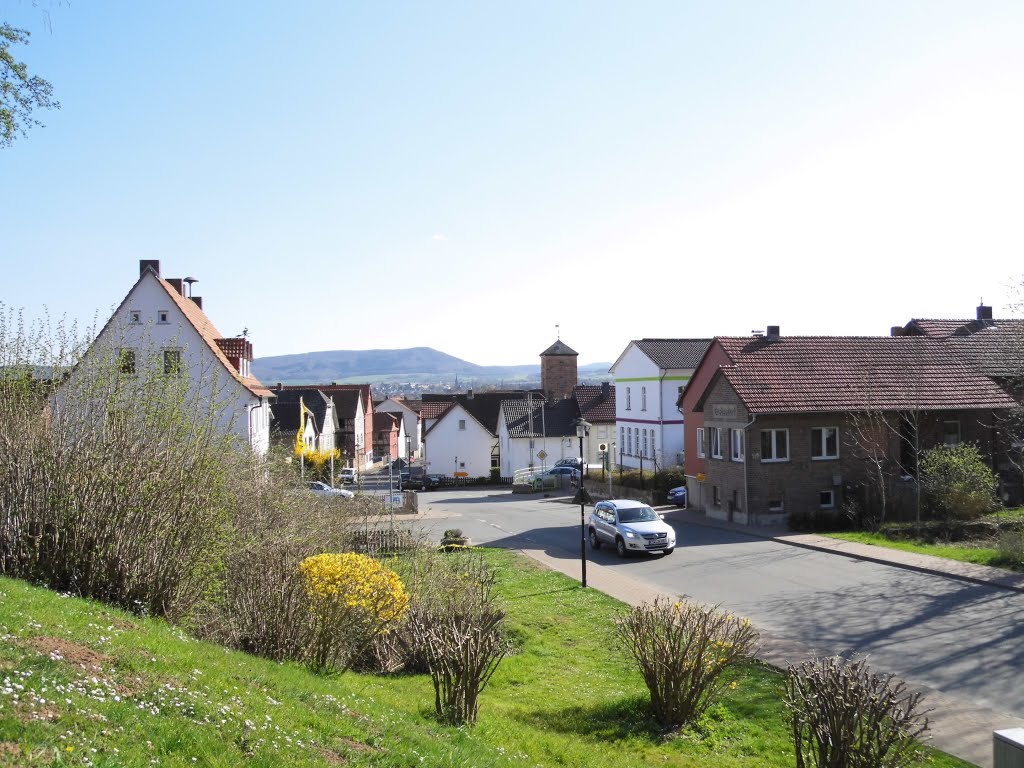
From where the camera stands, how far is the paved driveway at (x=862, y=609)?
11398 mm

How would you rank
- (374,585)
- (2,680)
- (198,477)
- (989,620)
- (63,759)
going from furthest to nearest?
(989,620), (198,477), (374,585), (2,680), (63,759)

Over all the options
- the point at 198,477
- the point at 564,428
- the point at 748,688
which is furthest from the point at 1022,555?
the point at 564,428

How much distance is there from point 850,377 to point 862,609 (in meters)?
16.7

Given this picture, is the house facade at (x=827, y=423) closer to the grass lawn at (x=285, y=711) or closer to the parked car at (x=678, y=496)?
the parked car at (x=678, y=496)

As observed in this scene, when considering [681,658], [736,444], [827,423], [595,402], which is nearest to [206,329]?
[736,444]

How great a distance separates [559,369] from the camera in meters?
74.6

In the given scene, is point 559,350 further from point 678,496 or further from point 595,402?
point 678,496

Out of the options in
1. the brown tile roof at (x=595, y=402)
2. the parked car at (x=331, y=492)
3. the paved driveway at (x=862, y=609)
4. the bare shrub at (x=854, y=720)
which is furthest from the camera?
the brown tile roof at (x=595, y=402)

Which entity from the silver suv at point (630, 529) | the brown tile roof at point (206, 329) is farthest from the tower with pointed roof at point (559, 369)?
the silver suv at point (630, 529)

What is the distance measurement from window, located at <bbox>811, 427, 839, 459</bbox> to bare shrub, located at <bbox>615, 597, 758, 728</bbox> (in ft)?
69.3

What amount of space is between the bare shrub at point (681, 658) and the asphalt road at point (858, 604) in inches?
115

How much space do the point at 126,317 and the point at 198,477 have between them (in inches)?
958

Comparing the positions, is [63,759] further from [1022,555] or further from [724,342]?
[724,342]

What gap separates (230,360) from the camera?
3641 cm
